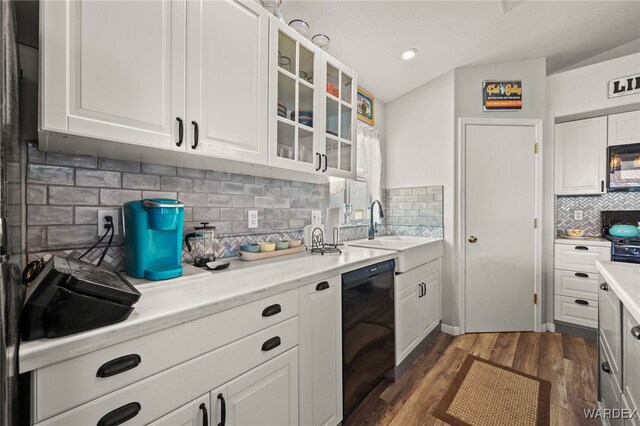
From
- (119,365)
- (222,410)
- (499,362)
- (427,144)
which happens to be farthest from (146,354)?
(427,144)

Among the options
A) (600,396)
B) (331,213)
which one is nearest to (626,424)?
(600,396)

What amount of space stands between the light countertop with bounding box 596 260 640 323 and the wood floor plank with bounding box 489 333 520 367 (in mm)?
1190

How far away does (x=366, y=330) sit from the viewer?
5.52ft

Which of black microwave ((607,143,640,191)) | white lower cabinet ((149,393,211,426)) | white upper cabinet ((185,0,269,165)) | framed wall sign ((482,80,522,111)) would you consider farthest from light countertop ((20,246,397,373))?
black microwave ((607,143,640,191))

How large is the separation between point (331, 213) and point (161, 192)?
1.27 m

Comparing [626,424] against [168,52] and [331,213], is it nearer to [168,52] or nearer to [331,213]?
[331,213]

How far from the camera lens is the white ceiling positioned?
77.6 inches

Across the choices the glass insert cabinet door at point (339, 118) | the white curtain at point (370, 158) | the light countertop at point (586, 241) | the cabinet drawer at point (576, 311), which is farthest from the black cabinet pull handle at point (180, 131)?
the cabinet drawer at point (576, 311)

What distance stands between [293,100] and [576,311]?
3327 mm

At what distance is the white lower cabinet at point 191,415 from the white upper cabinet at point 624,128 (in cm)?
390

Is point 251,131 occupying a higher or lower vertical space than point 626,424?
higher

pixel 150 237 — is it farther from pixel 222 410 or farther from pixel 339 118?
pixel 339 118

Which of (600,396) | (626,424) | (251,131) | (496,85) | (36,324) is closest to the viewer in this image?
(36,324)

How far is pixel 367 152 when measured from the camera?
3053mm
